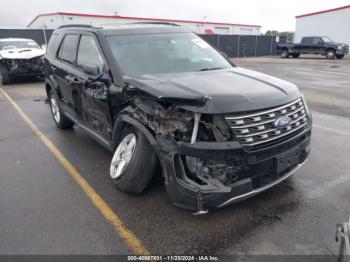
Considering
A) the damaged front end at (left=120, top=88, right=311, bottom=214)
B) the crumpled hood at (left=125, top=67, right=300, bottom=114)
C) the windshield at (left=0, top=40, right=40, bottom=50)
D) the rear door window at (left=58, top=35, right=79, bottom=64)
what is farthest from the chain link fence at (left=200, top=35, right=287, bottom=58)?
the damaged front end at (left=120, top=88, right=311, bottom=214)

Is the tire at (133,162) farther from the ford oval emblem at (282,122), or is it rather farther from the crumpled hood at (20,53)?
the crumpled hood at (20,53)

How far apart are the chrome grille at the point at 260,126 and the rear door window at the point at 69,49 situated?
10.1ft

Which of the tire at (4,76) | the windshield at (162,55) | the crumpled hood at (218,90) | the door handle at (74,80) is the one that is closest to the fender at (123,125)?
the crumpled hood at (218,90)

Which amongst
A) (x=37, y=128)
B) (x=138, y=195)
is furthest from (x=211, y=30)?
(x=138, y=195)

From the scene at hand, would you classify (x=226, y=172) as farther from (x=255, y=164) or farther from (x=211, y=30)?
(x=211, y=30)

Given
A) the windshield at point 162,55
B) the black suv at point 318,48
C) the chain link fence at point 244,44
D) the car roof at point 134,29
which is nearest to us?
the windshield at point 162,55

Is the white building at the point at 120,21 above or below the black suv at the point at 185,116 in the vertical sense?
above

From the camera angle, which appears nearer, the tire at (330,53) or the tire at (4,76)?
the tire at (4,76)

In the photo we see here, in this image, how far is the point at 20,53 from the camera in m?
12.9

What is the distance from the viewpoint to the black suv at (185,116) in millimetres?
2768

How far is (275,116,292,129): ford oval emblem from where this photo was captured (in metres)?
3.00

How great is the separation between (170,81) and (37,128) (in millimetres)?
4219

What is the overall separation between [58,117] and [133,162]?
11.6ft

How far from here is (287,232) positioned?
9.66ft
